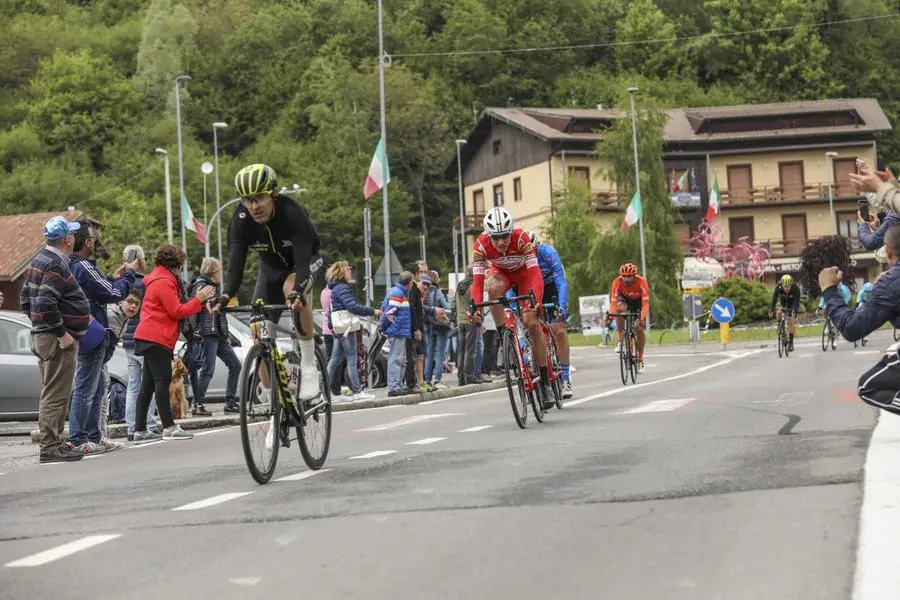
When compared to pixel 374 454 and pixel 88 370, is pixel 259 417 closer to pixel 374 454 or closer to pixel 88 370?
pixel 374 454

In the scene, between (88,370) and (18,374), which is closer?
(88,370)

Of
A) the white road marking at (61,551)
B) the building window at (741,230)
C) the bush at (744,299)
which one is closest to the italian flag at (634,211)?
the bush at (744,299)

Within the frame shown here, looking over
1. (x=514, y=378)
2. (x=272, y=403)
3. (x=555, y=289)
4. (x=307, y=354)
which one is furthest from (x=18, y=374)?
(x=272, y=403)

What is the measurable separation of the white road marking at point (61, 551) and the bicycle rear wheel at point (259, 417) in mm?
1941

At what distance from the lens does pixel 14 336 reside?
19.2 metres

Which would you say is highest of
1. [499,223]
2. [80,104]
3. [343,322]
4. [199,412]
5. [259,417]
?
[80,104]

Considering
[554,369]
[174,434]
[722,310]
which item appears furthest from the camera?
[722,310]

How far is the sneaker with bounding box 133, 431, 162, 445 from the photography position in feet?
49.7

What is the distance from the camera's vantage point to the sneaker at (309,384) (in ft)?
32.6

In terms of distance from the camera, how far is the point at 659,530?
6504 millimetres

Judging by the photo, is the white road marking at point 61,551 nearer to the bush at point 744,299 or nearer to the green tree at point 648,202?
the bush at point 744,299

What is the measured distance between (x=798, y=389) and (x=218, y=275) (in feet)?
23.4

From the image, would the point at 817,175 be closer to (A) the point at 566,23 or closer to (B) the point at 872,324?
(A) the point at 566,23

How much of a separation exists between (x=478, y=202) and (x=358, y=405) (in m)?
77.4
